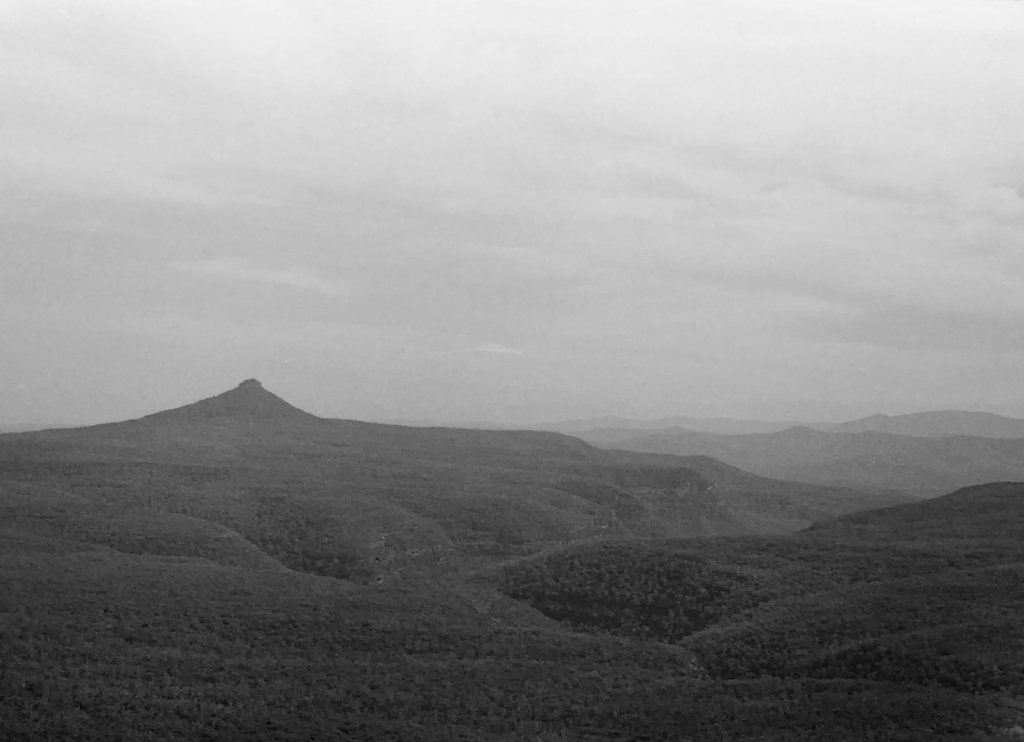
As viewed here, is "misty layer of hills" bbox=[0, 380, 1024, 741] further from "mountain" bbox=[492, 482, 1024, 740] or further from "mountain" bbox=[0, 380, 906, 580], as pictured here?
"mountain" bbox=[0, 380, 906, 580]

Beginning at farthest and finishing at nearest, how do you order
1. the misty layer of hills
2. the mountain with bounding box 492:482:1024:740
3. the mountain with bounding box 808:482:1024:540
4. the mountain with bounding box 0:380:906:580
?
1. the mountain with bounding box 0:380:906:580
2. the mountain with bounding box 808:482:1024:540
3. the mountain with bounding box 492:482:1024:740
4. the misty layer of hills

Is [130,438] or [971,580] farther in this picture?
[130,438]

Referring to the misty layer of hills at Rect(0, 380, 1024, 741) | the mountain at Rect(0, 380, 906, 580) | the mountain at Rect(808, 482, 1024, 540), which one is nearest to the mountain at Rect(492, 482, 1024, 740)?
the misty layer of hills at Rect(0, 380, 1024, 741)

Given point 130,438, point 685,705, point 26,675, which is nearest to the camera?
point 26,675

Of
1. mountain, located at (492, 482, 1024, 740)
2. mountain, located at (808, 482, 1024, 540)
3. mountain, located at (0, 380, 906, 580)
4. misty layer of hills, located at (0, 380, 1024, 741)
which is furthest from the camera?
mountain, located at (0, 380, 906, 580)

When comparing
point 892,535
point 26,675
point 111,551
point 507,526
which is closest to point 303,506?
point 507,526

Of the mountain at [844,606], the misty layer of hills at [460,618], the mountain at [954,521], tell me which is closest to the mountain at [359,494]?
the misty layer of hills at [460,618]

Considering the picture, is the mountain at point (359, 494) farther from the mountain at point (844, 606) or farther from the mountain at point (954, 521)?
the mountain at point (954, 521)

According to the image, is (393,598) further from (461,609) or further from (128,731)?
(128,731)
